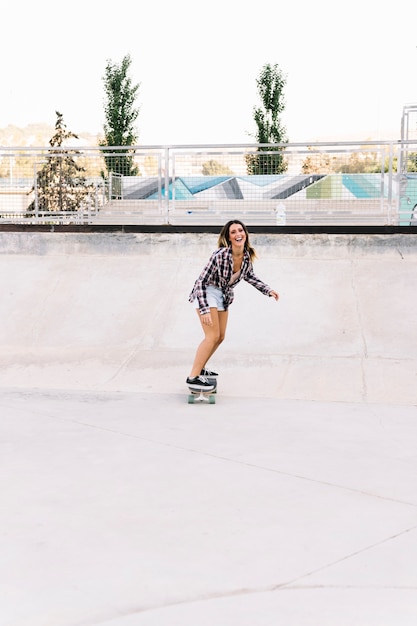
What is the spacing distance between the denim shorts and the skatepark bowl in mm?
980

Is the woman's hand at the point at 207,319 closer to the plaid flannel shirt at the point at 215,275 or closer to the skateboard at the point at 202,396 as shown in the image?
the plaid flannel shirt at the point at 215,275

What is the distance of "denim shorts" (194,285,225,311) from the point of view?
281 inches

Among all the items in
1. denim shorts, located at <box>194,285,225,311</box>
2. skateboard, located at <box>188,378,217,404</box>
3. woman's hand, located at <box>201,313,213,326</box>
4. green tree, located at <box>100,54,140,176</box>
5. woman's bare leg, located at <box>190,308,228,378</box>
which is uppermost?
green tree, located at <box>100,54,140,176</box>

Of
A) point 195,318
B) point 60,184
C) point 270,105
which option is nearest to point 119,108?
point 270,105

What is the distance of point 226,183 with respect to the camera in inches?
585

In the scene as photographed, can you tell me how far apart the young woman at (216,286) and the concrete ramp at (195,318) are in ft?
2.32

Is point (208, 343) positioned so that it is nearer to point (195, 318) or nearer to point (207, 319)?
point (207, 319)

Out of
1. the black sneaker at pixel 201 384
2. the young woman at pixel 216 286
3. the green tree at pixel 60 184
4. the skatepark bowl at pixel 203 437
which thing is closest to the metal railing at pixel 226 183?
the green tree at pixel 60 184

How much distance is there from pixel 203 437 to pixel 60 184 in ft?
37.2

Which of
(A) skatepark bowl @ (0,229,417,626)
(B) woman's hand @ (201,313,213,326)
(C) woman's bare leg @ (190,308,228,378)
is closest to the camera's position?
(A) skatepark bowl @ (0,229,417,626)

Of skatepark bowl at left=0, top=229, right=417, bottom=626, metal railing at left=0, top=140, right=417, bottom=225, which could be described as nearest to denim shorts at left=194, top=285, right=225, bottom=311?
skatepark bowl at left=0, top=229, right=417, bottom=626

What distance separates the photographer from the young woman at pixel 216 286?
23.1 ft

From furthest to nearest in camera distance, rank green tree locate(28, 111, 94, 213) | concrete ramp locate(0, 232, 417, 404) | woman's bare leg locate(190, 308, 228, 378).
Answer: green tree locate(28, 111, 94, 213) → concrete ramp locate(0, 232, 417, 404) → woman's bare leg locate(190, 308, 228, 378)

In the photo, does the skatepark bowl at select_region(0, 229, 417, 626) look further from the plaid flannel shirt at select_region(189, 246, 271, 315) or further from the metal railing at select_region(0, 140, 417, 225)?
the metal railing at select_region(0, 140, 417, 225)
